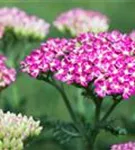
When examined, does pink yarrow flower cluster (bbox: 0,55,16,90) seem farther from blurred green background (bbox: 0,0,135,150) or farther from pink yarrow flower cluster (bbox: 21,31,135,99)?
blurred green background (bbox: 0,0,135,150)

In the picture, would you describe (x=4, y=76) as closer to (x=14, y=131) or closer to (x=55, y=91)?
(x=14, y=131)

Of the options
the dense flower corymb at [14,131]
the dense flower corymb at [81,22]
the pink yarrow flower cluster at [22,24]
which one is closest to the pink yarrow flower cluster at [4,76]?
the dense flower corymb at [14,131]

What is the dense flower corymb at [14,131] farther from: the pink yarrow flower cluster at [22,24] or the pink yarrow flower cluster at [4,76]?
the pink yarrow flower cluster at [22,24]

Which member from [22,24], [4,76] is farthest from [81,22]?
[4,76]

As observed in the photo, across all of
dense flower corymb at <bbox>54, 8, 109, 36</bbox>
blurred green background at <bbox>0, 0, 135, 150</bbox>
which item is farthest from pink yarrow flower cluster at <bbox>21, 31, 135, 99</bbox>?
dense flower corymb at <bbox>54, 8, 109, 36</bbox>

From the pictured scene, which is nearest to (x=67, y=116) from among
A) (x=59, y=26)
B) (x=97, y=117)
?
(x=59, y=26)

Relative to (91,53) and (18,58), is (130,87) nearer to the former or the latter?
(91,53)
